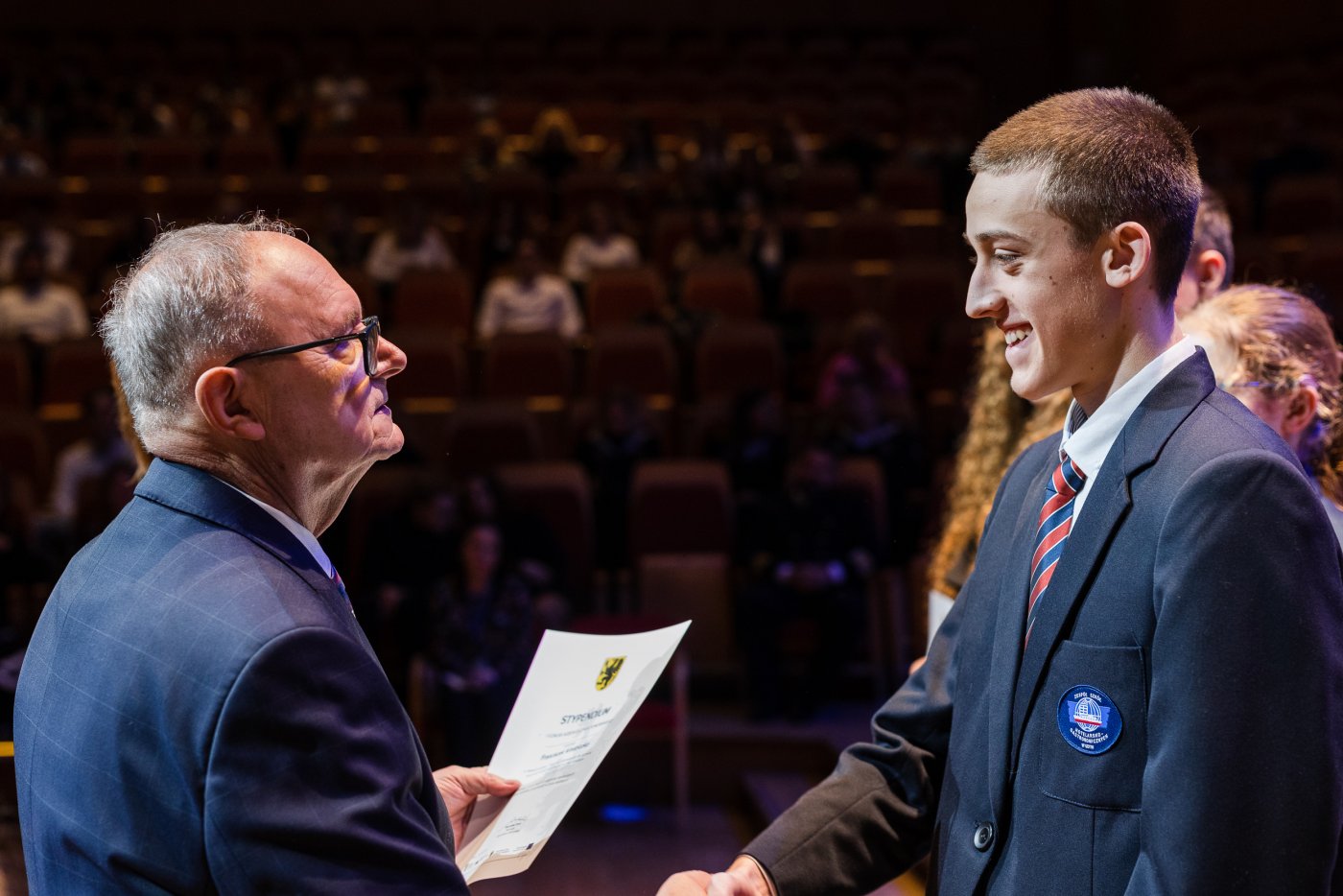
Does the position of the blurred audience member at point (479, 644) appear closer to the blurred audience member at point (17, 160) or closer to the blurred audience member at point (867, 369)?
the blurred audience member at point (867, 369)

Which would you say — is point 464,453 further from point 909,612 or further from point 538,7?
point 538,7

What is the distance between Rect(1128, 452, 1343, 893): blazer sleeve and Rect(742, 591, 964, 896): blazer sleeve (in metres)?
0.45

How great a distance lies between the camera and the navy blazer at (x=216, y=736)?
3.52 ft

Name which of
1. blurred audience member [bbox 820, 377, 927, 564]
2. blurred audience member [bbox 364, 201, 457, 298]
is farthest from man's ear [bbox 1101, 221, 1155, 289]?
blurred audience member [bbox 364, 201, 457, 298]

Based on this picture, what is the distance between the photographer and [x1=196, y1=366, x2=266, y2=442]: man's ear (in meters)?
1.24

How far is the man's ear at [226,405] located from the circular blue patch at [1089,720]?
80 centimetres

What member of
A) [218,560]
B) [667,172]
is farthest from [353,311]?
[667,172]

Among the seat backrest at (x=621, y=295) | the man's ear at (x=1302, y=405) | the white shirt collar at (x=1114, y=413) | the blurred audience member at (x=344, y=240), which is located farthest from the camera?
the blurred audience member at (x=344, y=240)

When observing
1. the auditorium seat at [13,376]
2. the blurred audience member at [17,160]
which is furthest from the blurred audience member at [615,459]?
the blurred audience member at [17,160]

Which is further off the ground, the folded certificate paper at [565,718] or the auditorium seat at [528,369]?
the folded certificate paper at [565,718]

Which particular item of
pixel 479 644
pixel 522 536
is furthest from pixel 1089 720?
pixel 522 536

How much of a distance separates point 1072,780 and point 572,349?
6048 millimetres

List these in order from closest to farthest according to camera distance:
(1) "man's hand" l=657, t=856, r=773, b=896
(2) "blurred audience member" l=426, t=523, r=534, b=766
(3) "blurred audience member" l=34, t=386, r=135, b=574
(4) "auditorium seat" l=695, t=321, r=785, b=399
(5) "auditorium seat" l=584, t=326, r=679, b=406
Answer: (1) "man's hand" l=657, t=856, r=773, b=896, (2) "blurred audience member" l=426, t=523, r=534, b=766, (3) "blurred audience member" l=34, t=386, r=135, b=574, (5) "auditorium seat" l=584, t=326, r=679, b=406, (4) "auditorium seat" l=695, t=321, r=785, b=399

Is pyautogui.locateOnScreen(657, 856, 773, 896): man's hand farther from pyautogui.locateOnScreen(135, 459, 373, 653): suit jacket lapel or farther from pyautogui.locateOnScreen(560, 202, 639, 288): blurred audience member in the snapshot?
pyautogui.locateOnScreen(560, 202, 639, 288): blurred audience member
